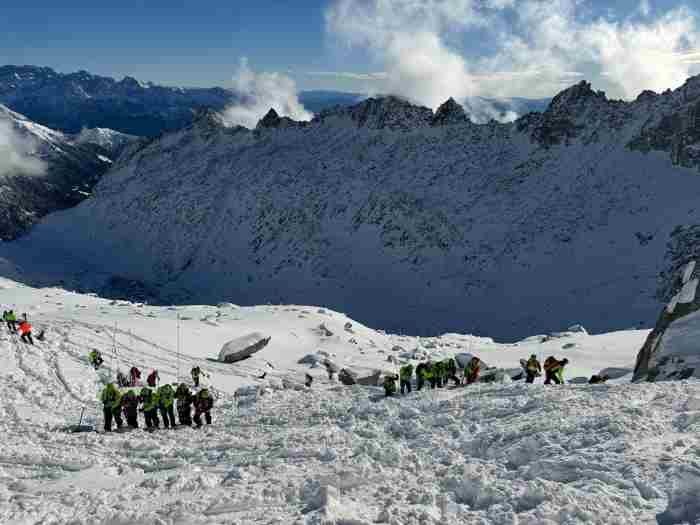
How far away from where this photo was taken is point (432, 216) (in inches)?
3797

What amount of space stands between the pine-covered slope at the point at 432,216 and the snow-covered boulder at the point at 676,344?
49853 mm

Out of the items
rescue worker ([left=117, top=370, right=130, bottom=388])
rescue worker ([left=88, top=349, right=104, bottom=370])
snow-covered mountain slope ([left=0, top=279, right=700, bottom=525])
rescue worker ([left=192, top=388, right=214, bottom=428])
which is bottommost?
snow-covered mountain slope ([left=0, top=279, right=700, bottom=525])

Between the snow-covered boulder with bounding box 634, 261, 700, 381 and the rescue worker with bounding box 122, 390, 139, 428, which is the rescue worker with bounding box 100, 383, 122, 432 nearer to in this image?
the rescue worker with bounding box 122, 390, 139, 428

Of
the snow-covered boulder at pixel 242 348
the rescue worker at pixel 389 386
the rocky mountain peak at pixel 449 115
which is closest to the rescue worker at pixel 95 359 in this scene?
the snow-covered boulder at pixel 242 348

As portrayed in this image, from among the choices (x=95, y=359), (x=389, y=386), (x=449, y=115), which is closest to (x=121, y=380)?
(x=95, y=359)

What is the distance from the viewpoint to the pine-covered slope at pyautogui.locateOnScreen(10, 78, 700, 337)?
80.5m

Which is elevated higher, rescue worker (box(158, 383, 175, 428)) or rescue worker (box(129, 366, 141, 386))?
rescue worker (box(129, 366, 141, 386))

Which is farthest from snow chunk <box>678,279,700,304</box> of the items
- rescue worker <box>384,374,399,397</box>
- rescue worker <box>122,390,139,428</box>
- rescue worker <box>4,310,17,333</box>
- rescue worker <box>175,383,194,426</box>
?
rescue worker <box>4,310,17,333</box>

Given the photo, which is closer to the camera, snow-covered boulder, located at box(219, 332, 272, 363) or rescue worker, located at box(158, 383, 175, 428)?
rescue worker, located at box(158, 383, 175, 428)

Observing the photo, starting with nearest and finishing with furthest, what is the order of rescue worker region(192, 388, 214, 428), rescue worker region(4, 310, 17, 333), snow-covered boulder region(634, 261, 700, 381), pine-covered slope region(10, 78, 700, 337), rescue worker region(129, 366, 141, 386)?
rescue worker region(192, 388, 214, 428)
snow-covered boulder region(634, 261, 700, 381)
rescue worker region(129, 366, 141, 386)
rescue worker region(4, 310, 17, 333)
pine-covered slope region(10, 78, 700, 337)

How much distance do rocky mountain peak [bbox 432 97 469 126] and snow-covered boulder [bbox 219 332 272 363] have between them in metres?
84.1

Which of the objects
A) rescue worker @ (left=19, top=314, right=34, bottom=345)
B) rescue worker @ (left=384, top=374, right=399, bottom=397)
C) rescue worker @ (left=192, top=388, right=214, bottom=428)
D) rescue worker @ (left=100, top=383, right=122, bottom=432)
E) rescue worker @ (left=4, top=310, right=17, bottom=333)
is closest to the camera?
rescue worker @ (left=100, top=383, right=122, bottom=432)

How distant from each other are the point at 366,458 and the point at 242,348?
25.0 meters

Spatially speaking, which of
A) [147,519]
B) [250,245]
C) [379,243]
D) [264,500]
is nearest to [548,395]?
[264,500]
